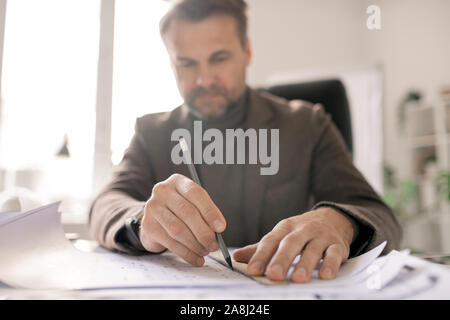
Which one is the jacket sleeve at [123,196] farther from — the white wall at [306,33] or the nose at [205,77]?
the white wall at [306,33]

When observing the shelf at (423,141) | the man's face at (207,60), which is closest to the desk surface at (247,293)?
the man's face at (207,60)

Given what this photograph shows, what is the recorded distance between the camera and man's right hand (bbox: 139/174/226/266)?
302 millimetres

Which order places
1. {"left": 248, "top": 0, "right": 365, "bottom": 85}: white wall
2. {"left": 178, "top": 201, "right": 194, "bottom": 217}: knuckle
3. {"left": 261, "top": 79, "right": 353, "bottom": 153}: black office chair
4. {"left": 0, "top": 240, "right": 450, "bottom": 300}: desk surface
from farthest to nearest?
1. {"left": 261, "top": 79, "right": 353, "bottom": 153}: black office chair
2. {"left": 248, "top": 0, "right": 365, "bottom": 85}: white wall
3. {"left": 178, "top": 201, "right": 194, "bottom": 217}: knuckle
4. {"left": 0, "top": 240, "right": 450, "bottom": 300}: desk surface

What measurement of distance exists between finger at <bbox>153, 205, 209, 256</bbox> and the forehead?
0.17m

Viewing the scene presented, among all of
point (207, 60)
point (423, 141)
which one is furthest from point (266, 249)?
point (423, 141)

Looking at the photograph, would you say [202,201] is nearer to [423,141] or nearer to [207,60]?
[207,60]

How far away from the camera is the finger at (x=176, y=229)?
1.05 feet

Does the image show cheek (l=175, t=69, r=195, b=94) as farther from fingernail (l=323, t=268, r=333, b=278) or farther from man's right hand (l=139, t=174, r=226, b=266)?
fingernail (l=323, t=268, r=333, b=278)

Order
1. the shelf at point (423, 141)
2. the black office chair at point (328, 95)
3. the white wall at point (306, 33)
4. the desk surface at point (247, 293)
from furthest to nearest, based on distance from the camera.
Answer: the shelf at point (423, 141)
the black office chair at point (328, 95)
the white wall at point (306, 33)
the desk surface at point (247, 293)

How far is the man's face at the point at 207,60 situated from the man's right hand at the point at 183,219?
0.10 metres

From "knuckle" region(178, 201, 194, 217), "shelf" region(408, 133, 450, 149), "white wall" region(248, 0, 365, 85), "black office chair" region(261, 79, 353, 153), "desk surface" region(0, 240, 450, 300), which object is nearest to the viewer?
"desk surface" region(0, 240, 450, 300)

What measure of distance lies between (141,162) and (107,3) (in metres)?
0.18

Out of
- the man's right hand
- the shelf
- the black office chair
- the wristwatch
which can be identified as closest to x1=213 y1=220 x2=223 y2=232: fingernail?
the man's right hand
